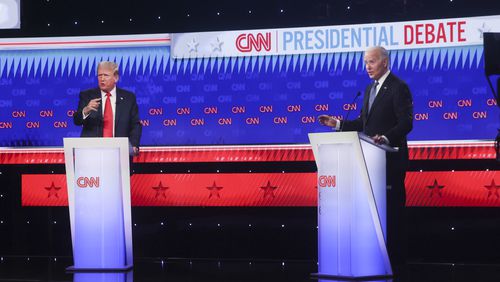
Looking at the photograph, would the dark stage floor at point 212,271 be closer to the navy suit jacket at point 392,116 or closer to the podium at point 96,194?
the podium at point 96,194

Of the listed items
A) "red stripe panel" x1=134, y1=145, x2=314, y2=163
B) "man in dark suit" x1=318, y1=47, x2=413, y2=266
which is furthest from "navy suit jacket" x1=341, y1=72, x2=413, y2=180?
"red stripe panel" x1=134, y1=145, x2=314, y2=163

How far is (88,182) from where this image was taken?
19.9 ft

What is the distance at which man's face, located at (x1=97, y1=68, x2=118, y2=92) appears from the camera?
22.6 feet

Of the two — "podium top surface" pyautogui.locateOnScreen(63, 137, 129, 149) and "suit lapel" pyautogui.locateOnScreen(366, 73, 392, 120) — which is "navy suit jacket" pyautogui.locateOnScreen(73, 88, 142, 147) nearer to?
"podium top surface" pyautogui.locateOnScreen(63, 137, 129, 149)

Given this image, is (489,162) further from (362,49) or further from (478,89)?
(362,49)

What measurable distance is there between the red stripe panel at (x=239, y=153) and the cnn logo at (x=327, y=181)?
1798 mm

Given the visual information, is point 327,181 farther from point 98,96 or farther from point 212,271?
point 98,96

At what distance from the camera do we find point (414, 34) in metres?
7.19

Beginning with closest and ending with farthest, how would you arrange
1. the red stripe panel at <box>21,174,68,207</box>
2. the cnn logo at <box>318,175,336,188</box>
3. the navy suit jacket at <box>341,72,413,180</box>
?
the cnn logo at <box>318,175,336,188</box>, the navy suit jacket at <box>341,72,413,180</box>, the red stripe panel at <box>21,174,68,207</box>

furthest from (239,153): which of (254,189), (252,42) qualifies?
(252,42)

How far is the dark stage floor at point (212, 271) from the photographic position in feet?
19.7

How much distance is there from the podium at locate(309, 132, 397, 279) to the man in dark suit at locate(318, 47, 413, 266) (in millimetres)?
449

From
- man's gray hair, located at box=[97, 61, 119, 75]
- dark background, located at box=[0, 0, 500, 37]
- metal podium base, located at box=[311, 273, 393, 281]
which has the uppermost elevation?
dark background, located at box=[0, 0, 500, 37]

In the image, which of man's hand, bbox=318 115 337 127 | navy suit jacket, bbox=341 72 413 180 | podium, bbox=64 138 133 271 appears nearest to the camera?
man's hand, bbox=318 115 337 127
